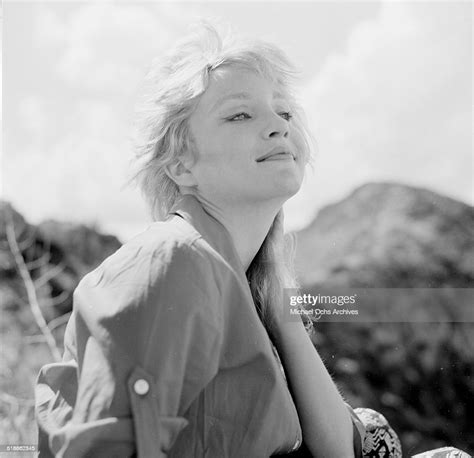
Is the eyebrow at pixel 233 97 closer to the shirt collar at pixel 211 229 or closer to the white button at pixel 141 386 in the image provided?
the shirt collar at pixel 211 229

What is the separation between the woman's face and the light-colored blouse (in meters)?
0.11

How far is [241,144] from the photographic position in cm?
103

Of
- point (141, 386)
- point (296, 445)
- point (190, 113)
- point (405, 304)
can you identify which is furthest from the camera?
point (405, 304)

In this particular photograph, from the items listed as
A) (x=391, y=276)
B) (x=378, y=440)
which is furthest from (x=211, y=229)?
(x=391, y=276)

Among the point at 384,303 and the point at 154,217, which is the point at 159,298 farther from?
the point at 384,303

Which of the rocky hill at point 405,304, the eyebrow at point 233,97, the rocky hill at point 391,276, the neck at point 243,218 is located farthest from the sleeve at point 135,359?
the rocky hill at point 405,304

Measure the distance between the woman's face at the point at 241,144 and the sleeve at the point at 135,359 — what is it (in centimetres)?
17

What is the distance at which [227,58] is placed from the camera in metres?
1.06

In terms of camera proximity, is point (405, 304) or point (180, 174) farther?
point (405, 304)

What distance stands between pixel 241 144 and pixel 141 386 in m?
0.39

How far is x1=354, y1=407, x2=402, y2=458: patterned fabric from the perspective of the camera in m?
1.14

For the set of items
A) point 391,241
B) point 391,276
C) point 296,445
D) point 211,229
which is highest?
point 391,241
